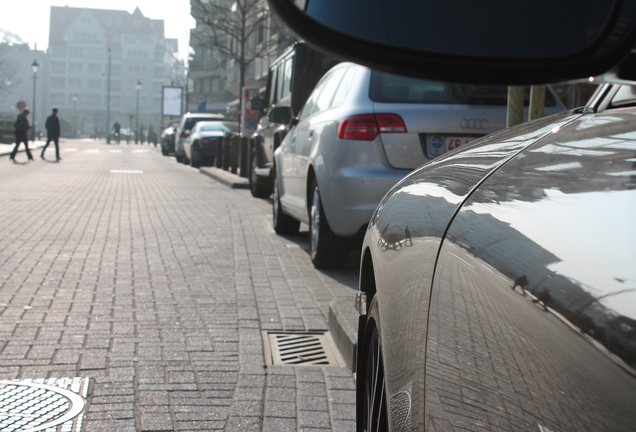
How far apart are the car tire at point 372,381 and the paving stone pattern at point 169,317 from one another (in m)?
0.76

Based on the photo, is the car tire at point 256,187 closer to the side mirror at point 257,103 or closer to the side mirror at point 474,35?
the side mirror at point 257,103

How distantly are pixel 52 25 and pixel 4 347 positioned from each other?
174281mm

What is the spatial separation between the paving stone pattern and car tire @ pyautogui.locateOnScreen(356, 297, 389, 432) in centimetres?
76

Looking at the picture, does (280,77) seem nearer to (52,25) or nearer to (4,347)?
(4,347)

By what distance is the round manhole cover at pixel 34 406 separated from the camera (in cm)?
338

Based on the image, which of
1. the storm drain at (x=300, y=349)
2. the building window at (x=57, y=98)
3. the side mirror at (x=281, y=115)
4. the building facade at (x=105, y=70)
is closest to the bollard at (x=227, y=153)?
the side mirror at (x=281, y=115)

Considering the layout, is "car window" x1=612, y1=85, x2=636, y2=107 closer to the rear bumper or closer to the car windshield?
the rear bumper

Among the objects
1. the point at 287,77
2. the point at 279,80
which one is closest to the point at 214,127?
the point at 279,80

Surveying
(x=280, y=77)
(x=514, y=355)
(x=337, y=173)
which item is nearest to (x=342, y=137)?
(x=337, y=173)

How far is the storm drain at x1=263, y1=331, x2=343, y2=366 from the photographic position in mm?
4504

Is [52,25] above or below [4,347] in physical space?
above

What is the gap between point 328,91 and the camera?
7586mm

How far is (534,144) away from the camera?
1554mm

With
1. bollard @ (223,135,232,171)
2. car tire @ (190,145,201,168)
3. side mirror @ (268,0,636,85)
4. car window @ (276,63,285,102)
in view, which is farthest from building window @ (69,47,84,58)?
side mirror @ (268,0,636,85)
